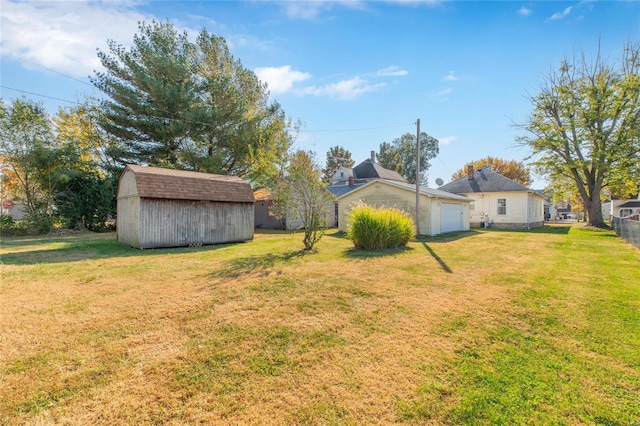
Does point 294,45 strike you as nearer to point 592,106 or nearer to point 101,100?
point 101,100

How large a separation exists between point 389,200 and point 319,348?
14.8m

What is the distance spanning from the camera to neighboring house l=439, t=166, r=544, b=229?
889 inches

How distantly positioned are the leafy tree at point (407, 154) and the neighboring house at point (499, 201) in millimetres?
24970

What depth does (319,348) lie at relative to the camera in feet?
11.4

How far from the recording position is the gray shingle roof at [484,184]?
23.3 metres

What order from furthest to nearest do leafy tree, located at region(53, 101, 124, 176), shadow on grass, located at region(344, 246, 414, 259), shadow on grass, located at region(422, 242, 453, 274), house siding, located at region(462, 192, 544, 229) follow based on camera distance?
house siding, located at region(462, 192, 544, 229)
leafy tree, located at region(53, 101, 124, 176)
shadow on grass, located at region(344, 246, 414, 259)
shadow on grass, located at region(422, 242, 453, 274)

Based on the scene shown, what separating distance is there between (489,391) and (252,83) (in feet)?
77.3

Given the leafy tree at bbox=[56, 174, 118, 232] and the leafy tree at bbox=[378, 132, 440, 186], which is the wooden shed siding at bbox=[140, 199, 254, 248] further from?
the leafy tree at bbox=[378, 132, 440, 186]

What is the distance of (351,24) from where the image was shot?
9812 millimetres

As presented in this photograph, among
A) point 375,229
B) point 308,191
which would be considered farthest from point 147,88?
point 375,229

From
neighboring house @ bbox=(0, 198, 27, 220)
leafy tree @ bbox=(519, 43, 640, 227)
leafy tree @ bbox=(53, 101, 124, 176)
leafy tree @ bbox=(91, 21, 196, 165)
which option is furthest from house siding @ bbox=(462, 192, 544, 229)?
neighboring house @ bbox=(0, 198, 27, 220)

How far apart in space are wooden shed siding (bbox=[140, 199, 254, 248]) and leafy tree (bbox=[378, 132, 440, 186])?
41055 mm

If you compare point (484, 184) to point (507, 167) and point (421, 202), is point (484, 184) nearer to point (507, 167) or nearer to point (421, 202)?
point (421, 202)

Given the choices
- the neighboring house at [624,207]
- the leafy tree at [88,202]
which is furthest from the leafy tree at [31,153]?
the neighboring house at [624,207]
